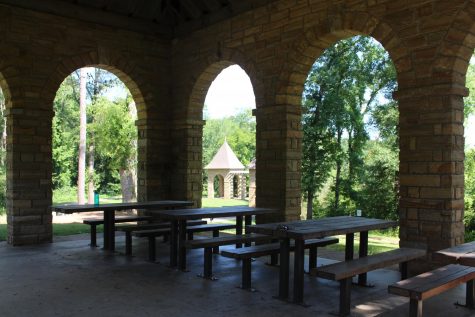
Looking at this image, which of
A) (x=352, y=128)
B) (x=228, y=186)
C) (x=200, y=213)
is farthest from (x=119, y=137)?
(x=228, y=186)

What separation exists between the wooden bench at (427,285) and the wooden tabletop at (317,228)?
101 centimetres

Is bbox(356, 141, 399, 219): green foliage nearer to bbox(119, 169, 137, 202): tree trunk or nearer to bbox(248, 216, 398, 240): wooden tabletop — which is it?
bbox(119, 169, 137, 202): tree trunk

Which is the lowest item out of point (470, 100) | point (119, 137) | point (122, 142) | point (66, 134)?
point (122, 142)

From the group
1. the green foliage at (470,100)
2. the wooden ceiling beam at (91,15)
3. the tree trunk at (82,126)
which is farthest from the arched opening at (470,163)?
the tree trunk at (82,126)

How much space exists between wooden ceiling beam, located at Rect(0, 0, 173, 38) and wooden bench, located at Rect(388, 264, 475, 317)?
729 centimetres

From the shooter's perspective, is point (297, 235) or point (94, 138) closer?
point (297, 235)

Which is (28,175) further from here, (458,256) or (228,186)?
(228,186)

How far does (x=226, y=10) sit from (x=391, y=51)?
11.7 feet

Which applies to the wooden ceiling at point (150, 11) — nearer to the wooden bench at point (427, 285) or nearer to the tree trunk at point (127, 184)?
the wooden bench at point (427, 285)

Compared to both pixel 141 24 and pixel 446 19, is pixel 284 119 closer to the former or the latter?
pixel 446 19

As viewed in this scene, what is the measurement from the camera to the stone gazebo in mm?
28750

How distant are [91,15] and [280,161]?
4576 mm

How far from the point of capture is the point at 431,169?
208 inches

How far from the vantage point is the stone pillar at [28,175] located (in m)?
7.45
